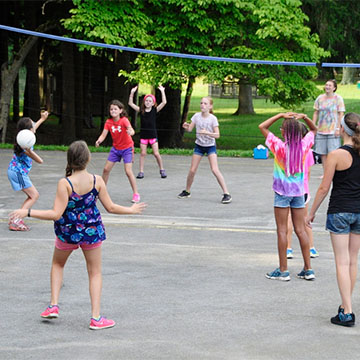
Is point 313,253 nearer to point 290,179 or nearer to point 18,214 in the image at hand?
point 290,179

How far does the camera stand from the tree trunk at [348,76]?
3019cm

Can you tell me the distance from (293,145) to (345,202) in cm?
140

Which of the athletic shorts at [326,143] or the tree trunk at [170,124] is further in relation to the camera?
the tree trunk at [170,124]

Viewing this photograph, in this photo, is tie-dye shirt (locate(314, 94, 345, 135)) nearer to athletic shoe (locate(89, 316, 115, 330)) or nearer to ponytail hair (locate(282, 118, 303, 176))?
ponytail hair (locate(282, 118, 303, 176))

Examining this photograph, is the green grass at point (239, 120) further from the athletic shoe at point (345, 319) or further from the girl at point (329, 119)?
the athletic shoe at point (345, 319)

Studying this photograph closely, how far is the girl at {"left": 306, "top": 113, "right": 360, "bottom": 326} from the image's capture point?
657 cm

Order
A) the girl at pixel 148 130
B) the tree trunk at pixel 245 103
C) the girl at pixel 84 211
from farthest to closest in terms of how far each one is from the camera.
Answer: the tree trunk at pixel 245 103 → the girl at pixel 148 130 → the girl at pixel 84 211

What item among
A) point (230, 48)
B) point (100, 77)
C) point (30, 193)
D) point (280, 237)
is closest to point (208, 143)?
point (30, 193)

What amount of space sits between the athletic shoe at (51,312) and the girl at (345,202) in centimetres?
239

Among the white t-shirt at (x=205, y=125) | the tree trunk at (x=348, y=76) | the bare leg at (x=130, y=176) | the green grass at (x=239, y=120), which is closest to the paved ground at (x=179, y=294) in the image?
the bare leg at (x=130, y=176)

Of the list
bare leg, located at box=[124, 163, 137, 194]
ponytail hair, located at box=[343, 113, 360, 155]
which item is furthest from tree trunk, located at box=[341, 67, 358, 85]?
ponytail hair, located at box=[343, 113, 360, 155]

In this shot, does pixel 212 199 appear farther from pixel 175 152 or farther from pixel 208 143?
pixel 175 152

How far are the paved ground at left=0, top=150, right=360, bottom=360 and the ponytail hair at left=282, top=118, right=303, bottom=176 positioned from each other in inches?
47.8

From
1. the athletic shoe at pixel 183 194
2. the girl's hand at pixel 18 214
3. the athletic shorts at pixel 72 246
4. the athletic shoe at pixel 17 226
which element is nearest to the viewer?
the girl's hand at pixel 18 214
